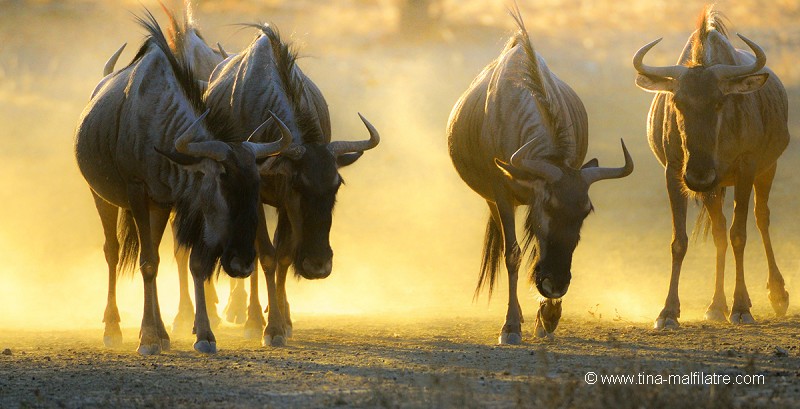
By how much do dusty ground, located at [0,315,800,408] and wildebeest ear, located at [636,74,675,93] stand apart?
6.51ft

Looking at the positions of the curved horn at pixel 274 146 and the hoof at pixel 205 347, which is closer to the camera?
the curved horn at pixel 274 146

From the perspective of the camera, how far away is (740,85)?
1012 centimetres

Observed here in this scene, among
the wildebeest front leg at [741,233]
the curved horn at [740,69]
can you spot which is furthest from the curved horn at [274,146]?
the wildebeest front leg at [741,233]

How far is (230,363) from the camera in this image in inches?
326

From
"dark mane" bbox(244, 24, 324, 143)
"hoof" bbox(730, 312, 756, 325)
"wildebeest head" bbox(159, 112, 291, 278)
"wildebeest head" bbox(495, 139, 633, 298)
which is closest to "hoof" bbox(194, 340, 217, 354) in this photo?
"wildebeest head" bbox(159, 112, 291, 278)

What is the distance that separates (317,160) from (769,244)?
4734 mm

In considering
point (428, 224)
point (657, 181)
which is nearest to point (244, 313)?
point (428, 224)

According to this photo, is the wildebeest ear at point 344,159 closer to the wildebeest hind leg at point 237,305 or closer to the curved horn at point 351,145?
the curved horn at point 351,145

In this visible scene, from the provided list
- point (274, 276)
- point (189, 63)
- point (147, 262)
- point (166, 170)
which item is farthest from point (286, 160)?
point (189, 63)

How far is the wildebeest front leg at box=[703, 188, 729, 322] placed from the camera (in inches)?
429

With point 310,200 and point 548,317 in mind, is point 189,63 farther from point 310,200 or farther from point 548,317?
point 548,317

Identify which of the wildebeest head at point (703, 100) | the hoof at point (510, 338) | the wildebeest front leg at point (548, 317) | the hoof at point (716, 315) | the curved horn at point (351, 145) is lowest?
the hoof at point (510, 338)

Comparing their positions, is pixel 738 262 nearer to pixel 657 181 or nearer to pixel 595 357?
pixel 595 357

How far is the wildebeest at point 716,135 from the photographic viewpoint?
1000 centimetres
